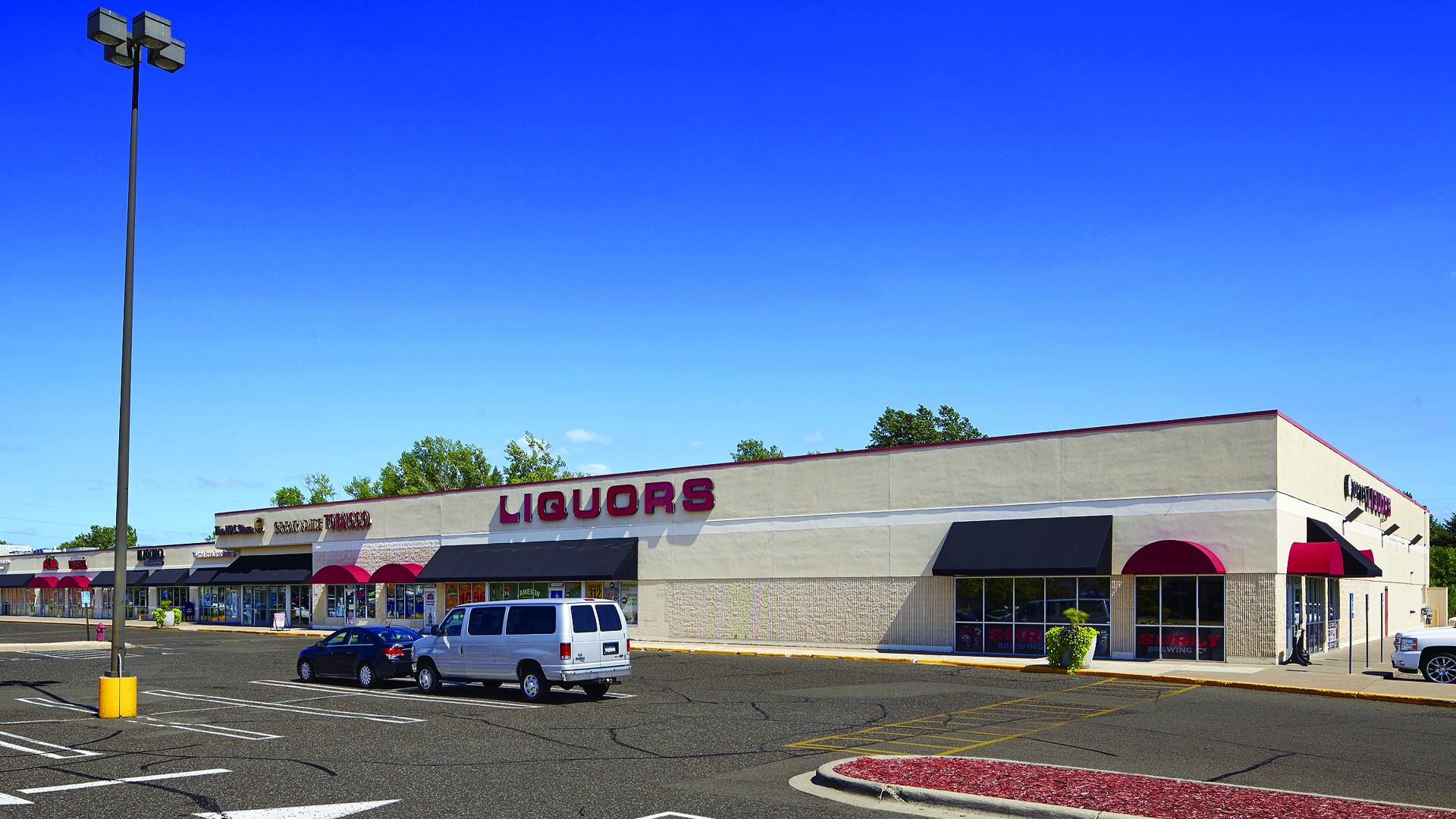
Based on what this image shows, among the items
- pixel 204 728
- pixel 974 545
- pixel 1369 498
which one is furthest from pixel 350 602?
pixel 1369 498

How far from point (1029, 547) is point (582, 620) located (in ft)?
53.0

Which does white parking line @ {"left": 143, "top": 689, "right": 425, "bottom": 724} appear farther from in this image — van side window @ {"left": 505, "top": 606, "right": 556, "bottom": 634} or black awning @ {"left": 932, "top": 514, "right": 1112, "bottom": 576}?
black awning @ {"left": 932, "top": 514, "right": 1112, "bottom": 576}

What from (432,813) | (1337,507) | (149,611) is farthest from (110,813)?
(149,611)

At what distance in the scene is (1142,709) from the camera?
65.3 feet

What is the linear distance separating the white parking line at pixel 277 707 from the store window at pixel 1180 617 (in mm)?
21268

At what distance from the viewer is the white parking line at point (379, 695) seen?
20.7m

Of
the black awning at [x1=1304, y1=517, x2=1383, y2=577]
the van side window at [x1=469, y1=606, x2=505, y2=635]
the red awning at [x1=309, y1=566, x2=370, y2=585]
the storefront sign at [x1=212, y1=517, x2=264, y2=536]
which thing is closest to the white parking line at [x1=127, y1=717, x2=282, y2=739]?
the van side window at [x1=469, y1=606, x2=505, y2=635]

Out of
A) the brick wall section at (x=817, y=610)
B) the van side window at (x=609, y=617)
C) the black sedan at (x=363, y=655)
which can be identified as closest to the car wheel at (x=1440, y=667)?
the brick wall section at (x=817, y=610)

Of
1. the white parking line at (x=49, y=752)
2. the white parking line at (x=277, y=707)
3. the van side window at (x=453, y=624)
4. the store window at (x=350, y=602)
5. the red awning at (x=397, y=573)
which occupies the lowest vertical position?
the store window at (x=350, y=602)

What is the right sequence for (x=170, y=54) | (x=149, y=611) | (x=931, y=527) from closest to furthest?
(x=170, y=54), (x=931, y=527), (x=149, y=611)

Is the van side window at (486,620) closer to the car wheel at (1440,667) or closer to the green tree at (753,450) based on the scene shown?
the car wheel at (1440,667)

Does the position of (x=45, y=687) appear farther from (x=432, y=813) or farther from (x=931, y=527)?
(x=931, y=527)

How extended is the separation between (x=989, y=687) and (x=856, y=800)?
14.2 meters

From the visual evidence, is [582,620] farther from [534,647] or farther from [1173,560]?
[1173,560]
